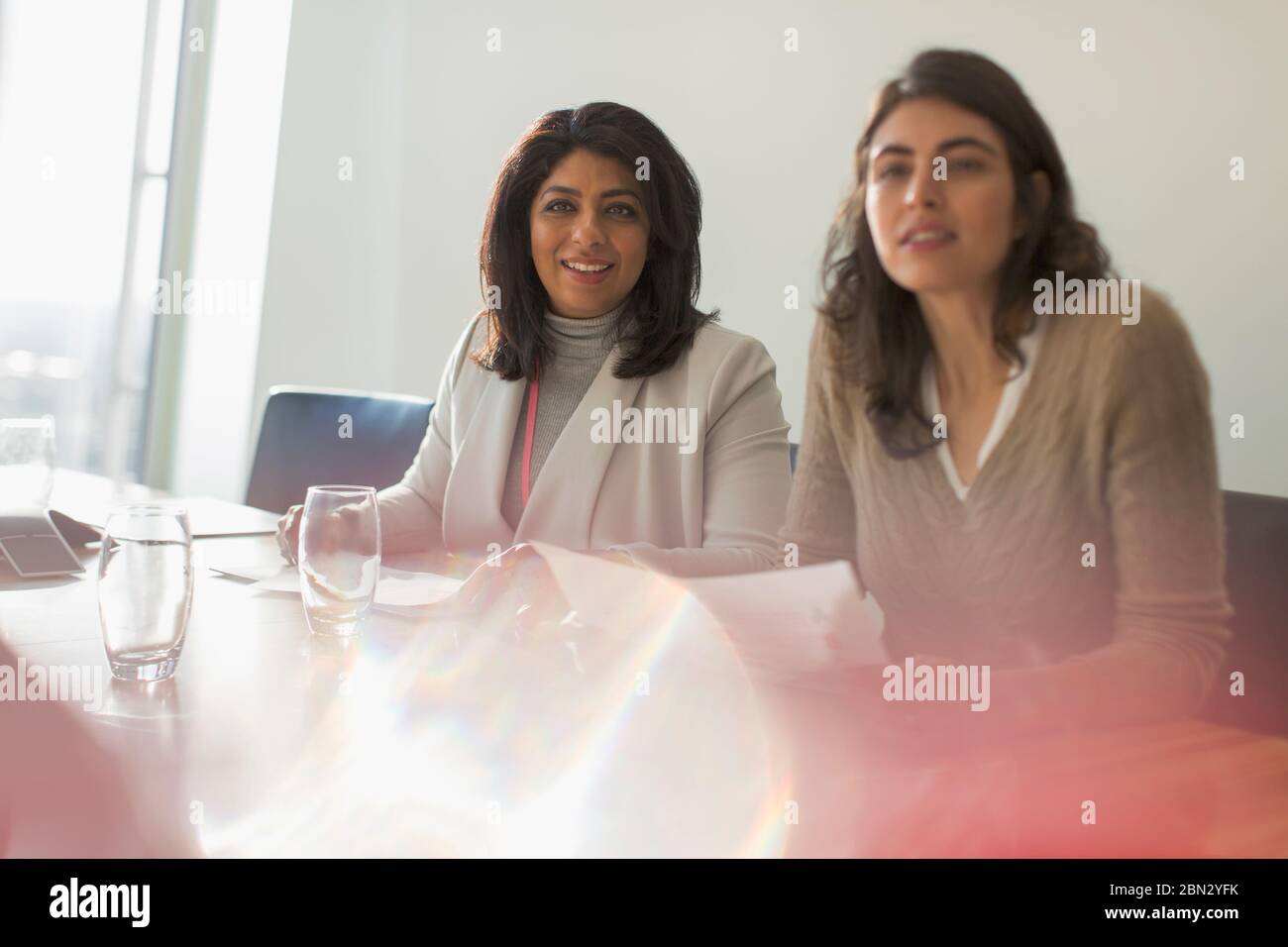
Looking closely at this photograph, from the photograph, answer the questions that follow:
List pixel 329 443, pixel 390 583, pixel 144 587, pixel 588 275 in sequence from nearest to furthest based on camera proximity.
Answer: pixel 144 587
pixel 390 583
pixel 588 275
pixel 329 443

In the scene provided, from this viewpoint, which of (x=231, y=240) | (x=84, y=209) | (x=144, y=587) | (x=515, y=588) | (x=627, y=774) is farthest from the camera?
(x=231, y=240)

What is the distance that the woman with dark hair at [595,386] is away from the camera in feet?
5.01

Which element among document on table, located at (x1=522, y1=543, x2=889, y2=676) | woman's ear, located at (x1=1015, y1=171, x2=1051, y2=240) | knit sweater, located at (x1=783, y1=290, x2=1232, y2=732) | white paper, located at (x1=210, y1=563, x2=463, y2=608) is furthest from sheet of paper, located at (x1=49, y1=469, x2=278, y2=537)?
woman's ear, located at (x1=1015, y1=171, x2=1051, y2=240)

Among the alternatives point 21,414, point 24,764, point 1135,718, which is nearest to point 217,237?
point 21,414

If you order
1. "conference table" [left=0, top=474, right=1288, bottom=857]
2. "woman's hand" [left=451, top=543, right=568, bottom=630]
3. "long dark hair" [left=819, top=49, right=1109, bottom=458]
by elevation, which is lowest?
"conference table" [left=0, top=474, right=1288, bottom=857]

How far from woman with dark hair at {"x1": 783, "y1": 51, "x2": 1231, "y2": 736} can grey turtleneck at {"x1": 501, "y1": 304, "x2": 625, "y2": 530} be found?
0.71m

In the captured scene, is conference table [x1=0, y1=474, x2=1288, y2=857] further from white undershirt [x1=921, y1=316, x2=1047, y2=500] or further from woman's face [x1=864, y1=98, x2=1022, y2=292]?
woman's face [x1=864, y1=98, x2=1022, y2=292]

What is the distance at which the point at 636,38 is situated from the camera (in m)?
2.64

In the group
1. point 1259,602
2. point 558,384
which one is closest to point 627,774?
point 1259,602

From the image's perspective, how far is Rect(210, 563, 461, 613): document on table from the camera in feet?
3.48

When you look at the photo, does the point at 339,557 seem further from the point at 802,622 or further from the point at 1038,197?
the point at 1038,197

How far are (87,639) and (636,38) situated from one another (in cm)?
213

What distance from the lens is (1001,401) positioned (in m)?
0.86

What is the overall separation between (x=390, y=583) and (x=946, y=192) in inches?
26.3
